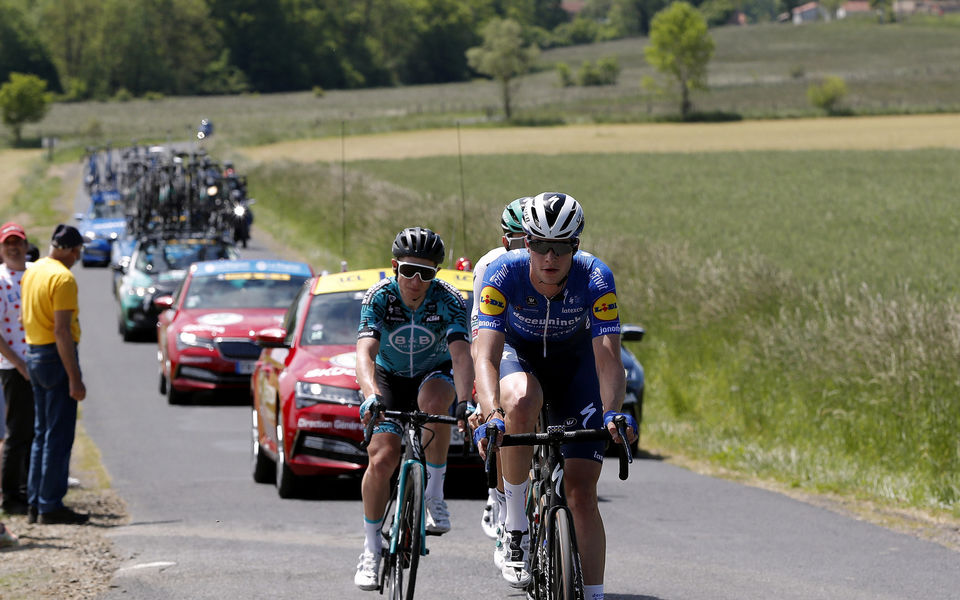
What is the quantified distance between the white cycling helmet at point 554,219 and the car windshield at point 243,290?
485 inches

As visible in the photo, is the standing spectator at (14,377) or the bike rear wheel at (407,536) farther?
the standing spectator at (14,377)

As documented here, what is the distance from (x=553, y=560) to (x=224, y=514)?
16.8 feet

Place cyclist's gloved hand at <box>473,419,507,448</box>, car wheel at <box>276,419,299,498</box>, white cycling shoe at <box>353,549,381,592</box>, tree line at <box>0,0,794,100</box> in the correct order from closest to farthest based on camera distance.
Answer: cyclist's gloved hand at <box>473,419,507,448</box>, white cycling shoe at <box>353,549,381,592</box>, car wheel at <box>276,419,299,498</box>, tree line at <box>0,0,794,100</box>

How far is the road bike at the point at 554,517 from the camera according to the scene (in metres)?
5.39

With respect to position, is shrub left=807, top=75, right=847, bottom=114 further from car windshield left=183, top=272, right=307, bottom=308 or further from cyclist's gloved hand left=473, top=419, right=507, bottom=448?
cyclist's gloved hand left=473, top=419, right=507, bottom=448

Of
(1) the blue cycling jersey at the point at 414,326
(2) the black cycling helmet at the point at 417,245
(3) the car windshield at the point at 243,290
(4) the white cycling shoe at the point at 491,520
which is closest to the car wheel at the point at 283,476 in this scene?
(4) the white cycling shoe at the point at 491,520

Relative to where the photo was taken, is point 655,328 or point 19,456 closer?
point 19,456

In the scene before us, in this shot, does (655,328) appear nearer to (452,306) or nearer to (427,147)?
(452,306)

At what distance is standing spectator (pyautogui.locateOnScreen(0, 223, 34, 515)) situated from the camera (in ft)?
32.7

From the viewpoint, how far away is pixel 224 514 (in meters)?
10.2

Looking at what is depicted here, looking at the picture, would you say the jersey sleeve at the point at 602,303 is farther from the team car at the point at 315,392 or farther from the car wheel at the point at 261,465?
the car wheel at the point at 261,465

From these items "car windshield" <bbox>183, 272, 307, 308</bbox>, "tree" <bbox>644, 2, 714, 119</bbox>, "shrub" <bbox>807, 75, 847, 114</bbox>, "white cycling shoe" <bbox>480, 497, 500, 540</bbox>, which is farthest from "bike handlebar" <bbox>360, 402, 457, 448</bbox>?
"tree" <bbox>644, 2, 714, 119</bbox>

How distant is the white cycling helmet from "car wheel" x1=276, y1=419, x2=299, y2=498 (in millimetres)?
5385

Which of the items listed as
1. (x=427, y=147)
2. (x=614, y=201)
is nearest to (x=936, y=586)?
(x=614, y=201)
